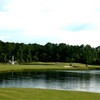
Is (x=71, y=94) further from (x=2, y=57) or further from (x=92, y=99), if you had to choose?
(x=2, y=57)

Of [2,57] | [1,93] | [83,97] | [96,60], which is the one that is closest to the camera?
[1,93]

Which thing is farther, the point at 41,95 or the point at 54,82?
the point at 54,82

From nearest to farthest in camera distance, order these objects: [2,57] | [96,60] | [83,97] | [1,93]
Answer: [1,93], [83,97], [96,60], [2,57]

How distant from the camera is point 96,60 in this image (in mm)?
184125

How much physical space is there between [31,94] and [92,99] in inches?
220

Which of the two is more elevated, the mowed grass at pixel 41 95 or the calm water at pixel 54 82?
the mowed grass at pixel 41 95

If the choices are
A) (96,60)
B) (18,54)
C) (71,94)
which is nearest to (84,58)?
(96,60)

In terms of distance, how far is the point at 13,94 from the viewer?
90.2 feet

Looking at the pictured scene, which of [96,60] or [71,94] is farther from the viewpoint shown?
[96,60]

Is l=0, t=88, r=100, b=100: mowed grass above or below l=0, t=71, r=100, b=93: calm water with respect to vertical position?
above

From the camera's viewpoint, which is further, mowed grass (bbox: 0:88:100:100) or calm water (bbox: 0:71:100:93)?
calm water (bbox: 0:71:100:93)

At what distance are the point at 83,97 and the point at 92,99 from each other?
0.99 m

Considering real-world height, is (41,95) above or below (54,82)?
above

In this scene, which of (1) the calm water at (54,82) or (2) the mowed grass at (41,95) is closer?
(2) the mowed grass at (41,95)
